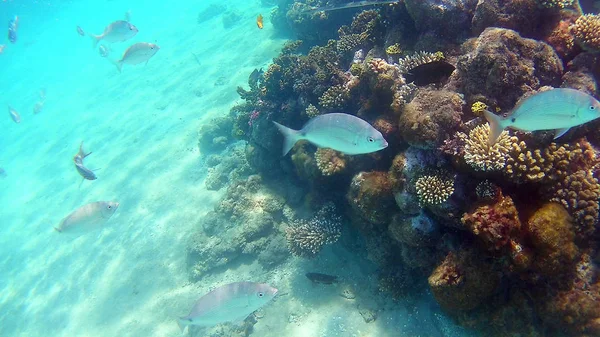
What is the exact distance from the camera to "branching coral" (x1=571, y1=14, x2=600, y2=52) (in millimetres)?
4035

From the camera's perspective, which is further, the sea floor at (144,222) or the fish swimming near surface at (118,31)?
the fish swimming near surface at (118,31)

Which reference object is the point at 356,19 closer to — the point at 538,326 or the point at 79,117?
the point at 538,326

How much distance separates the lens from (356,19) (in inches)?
284

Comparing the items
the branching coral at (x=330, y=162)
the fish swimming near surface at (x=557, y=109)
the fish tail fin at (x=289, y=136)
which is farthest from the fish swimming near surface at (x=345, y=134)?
the branching coral at (x=330, y=162)

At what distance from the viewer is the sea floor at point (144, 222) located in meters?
6.21

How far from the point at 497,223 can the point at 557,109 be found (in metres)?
1.28

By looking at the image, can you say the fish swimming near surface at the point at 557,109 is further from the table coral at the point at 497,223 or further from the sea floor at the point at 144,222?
the sea floor at the point at 144,222

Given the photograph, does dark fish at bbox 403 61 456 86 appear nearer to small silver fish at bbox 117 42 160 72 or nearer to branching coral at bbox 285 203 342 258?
branching coral at bbox 285 203 342 258

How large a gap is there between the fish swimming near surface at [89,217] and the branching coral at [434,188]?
6187mm

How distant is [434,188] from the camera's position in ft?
12.9

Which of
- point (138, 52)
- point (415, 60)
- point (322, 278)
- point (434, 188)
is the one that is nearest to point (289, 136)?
point (434, 188)

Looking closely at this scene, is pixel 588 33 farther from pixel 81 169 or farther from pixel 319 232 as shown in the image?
pixel 81 169

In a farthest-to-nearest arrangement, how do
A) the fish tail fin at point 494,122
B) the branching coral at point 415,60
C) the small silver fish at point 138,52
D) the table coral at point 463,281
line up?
the small silver fish at point 138,52 < the branching coral at point 415,60 < the table coral at point 463,281 < the fish tail fin at point 494,122

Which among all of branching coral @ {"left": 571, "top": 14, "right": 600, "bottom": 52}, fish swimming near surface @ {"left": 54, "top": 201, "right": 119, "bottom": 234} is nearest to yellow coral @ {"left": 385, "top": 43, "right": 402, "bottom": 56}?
branching coral @ {"left": 571, "top": 14, "right": 600, "bottom": 52}
